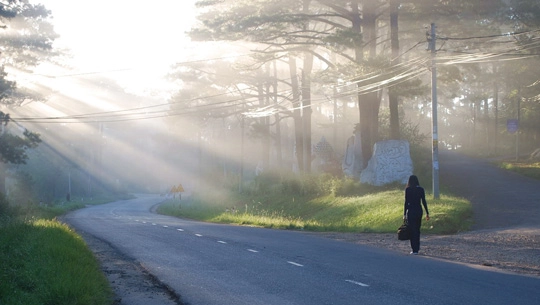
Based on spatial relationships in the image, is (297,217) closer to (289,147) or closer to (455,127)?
(289,147)

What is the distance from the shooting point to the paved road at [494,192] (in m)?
24.1

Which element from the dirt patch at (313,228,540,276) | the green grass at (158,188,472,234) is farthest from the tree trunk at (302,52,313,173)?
the dirt patch at (313,228,540,276)

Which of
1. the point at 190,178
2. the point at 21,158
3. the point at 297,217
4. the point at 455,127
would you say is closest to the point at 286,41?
the point at 297,217

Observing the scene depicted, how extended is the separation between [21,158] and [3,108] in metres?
22.3

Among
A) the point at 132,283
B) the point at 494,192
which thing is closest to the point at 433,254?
the point at 132,283

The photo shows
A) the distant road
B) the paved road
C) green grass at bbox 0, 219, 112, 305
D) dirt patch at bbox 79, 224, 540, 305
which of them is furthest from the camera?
the paved road

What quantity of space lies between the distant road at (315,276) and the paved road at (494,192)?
8069mm

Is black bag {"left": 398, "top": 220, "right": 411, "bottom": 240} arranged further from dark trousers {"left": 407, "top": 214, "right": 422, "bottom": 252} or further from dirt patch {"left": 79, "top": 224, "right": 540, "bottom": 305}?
dirt patch {"left": 79, "top": 224, "right": 540, "bottom": 305}

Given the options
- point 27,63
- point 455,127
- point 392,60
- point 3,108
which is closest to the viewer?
point 392,60

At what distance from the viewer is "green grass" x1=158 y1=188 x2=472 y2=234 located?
945 inches

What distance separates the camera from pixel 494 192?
101 ft

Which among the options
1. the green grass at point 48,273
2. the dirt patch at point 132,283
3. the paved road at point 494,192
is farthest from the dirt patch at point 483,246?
the green grass at point 48,273

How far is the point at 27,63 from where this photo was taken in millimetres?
50344

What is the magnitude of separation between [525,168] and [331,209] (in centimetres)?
1150
